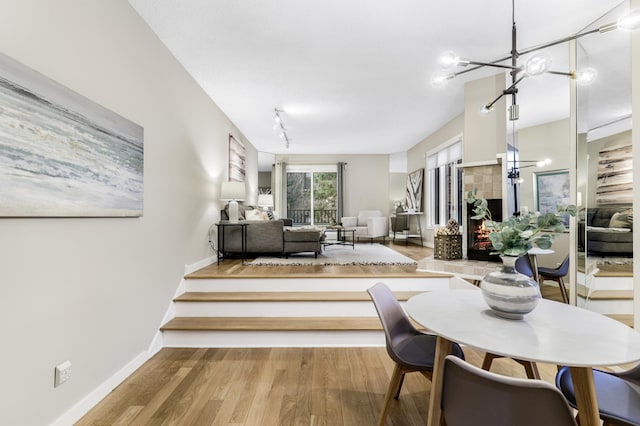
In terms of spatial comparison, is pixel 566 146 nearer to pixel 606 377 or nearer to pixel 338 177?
pixel 606 377

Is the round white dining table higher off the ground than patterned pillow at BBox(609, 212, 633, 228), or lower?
lower

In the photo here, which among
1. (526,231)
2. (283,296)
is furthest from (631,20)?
(283,296)

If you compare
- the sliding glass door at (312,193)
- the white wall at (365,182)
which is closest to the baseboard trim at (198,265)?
the sliding glass door at (312,193)

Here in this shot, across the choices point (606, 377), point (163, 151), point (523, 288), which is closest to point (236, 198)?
point (163, 151)

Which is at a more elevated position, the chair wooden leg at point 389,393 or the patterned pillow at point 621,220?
the patterned pillow at point 621,220

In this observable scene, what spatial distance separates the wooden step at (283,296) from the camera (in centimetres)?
300

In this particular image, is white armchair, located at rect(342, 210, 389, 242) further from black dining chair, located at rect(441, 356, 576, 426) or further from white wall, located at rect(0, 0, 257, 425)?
black dining chair, located at rect(441, 356, 576, 426)

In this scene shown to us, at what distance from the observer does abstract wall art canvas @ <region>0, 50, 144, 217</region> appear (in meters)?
1.35

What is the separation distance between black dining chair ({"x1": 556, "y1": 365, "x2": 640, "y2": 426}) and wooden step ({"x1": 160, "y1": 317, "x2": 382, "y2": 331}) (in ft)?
5.20

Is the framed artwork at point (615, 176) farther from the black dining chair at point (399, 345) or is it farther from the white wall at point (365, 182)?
the white wall at point (365, 182)

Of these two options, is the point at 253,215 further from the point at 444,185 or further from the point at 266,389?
the point at 444,185

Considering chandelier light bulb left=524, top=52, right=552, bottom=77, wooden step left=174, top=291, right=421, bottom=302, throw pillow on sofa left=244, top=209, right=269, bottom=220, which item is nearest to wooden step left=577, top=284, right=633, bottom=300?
wooden step left=174, top=291, right=421, bottom=302

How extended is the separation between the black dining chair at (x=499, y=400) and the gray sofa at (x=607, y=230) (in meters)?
2.18

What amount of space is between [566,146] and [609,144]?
8.67ft
